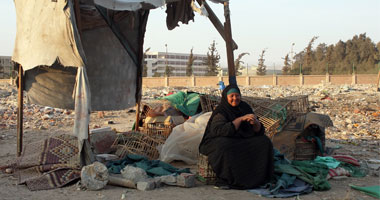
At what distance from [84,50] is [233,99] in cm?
245

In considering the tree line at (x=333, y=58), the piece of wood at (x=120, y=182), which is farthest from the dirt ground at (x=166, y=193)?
the tree line at (x=333, y=58)

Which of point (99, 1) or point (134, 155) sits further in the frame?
point (134, 155)

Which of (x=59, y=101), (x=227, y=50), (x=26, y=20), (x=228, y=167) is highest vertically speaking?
(x=26, y=20)

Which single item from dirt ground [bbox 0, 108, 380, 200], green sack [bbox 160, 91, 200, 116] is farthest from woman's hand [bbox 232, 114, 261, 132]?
green sack [bbox 160, 91, 200, 116]

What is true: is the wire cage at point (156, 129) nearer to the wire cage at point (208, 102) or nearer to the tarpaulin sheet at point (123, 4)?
the wire cage at point (208, 102)

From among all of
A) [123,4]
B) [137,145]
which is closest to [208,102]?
[137,145]

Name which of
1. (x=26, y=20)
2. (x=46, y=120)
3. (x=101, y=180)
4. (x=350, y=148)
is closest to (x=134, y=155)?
(x=101, y=180)

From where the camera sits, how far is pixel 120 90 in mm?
6133

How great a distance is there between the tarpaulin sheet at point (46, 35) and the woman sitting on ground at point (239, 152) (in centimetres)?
171

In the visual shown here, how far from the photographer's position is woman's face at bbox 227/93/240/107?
4.30 m

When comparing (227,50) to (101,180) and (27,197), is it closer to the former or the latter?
(101,180)

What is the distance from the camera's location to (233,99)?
4.31m

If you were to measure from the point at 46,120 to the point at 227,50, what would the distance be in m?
7.03

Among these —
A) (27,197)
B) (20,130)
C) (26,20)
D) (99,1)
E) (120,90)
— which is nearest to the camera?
(27,197)
